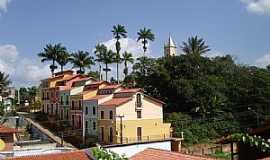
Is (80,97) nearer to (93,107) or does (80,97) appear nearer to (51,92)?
(93,107)

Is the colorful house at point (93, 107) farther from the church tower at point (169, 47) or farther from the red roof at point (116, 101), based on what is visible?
the church tower at point (169, 47)

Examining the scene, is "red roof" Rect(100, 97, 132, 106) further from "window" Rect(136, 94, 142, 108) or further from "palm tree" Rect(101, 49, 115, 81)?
"palm tree" Rect(101, 49, 115, 81)

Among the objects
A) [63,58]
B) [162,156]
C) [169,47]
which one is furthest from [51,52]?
[162,156]

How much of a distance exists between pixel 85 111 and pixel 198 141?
14.0m

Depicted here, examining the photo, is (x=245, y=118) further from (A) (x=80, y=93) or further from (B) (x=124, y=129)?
(A) (x=80, y=93)

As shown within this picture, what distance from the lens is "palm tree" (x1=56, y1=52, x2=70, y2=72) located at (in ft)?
243

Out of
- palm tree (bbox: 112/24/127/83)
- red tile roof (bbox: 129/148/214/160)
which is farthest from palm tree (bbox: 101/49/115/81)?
red tile roof (bbox: 129/148/214/160)

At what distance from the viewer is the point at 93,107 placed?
52281 mm

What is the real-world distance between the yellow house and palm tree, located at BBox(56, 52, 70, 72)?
24.8 m

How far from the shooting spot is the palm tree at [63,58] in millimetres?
74000

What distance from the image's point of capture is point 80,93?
186ft

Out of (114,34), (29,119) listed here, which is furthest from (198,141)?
(114,34)

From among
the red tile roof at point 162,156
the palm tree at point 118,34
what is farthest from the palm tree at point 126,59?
the red tile roof at point 162,156

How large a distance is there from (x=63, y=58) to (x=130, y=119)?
95.9 ft
